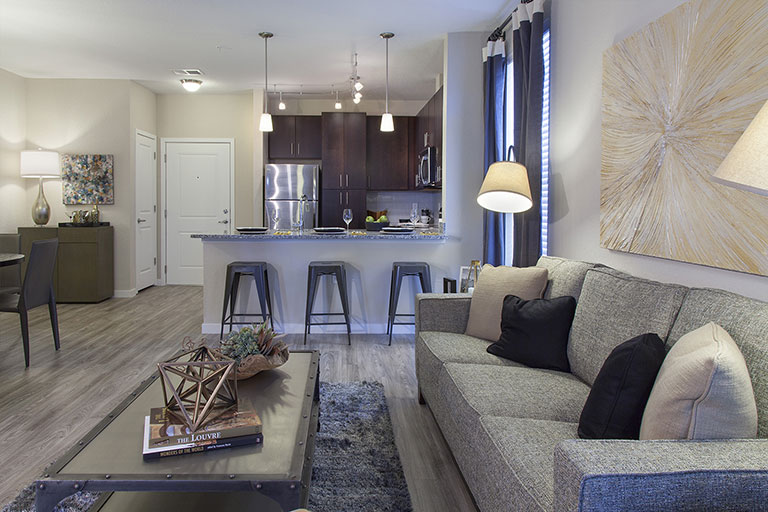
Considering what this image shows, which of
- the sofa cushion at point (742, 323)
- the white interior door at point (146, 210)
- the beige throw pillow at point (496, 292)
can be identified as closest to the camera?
the sofa cushion at point (742, 323)

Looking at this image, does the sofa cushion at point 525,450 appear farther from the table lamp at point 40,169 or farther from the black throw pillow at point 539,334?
the table lamp at point 40,169

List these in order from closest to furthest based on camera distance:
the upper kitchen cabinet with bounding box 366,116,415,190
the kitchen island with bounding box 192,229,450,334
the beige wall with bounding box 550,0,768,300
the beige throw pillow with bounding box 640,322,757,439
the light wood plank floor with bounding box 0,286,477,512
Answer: the beige throw pillow with bounding box 640,322,757,439
the light wood plank floor with bounding box 0,286,477,512
the beige wall with bounding box 550,0,768,300
the kitchen island with bounding box 192,229,450,334
the upper kitchen cabinet with bounding box 366,116,415,190

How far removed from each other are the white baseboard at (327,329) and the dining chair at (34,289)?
1.25 meters

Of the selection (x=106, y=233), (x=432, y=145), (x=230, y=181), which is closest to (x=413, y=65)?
(x=432, y=145)

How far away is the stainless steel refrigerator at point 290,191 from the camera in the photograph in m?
7.05

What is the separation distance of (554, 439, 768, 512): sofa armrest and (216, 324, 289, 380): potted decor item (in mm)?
1338

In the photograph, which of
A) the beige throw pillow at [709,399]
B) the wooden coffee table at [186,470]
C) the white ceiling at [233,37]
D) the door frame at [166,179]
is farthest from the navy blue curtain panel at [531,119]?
the door frame at [166,179]

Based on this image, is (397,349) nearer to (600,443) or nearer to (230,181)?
(600,443)

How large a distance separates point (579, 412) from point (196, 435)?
1255 millimetres

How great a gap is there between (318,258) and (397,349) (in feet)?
3.83

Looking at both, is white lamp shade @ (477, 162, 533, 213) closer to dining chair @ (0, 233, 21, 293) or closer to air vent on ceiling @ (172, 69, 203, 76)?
dining chair @ (0, 233, 21, 293)

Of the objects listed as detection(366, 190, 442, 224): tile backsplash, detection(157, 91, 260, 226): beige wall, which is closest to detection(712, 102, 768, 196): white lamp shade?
detection(366, 190, 442, 224): tile backsplash

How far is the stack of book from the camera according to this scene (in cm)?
148

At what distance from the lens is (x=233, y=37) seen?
498cm
